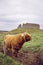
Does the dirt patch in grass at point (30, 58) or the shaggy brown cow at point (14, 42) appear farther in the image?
the dirt patch in grass at point (30, 58)

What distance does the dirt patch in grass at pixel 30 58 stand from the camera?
34.8 feet

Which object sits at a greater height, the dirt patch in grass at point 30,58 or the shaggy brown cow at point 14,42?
the shaggy brown cow at point 14,42

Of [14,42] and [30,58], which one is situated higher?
[14,42]

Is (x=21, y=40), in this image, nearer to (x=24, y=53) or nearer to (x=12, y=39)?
(x=12, y=39)

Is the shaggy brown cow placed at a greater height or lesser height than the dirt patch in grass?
greater

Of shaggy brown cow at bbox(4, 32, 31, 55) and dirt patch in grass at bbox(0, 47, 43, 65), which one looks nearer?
shaggy brown cow at bbox(4, 32, 31, 55)

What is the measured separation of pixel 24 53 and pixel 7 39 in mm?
1011

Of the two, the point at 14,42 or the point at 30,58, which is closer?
the point at 14,42

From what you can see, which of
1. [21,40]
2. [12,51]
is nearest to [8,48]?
[12,51]

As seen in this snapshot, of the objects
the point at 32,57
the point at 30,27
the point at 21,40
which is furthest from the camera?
the point at 30,27

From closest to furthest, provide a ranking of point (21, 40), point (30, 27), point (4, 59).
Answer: point (4, 59)
point (21, 40)
point (30, 27)

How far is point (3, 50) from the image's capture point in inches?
451

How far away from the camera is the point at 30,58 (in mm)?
10828

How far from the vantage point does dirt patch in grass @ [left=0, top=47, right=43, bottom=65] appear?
10594 mm
